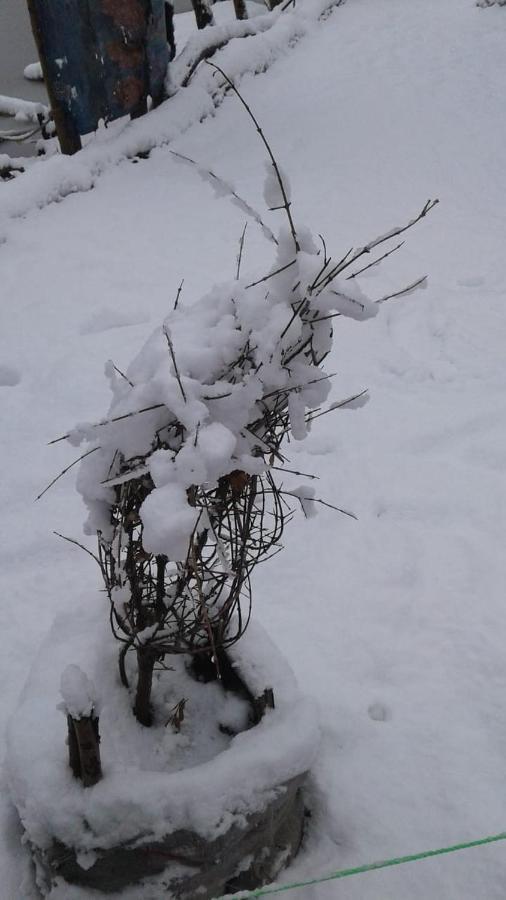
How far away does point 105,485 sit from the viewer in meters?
1.81

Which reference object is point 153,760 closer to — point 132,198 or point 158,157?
point 132,198

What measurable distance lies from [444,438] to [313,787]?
7.55ft

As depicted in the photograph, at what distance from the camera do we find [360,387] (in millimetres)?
4773

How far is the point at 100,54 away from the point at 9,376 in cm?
319

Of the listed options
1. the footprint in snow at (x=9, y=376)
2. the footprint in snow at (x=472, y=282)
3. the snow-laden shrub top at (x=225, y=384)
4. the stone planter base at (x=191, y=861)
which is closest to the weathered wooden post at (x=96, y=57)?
the footprint in snow at (x=9, y=376)

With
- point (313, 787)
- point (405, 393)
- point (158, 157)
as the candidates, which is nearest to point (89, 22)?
point (158, 157)

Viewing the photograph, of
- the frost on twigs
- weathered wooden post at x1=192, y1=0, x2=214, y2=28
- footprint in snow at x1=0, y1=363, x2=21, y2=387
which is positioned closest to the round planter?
the frost on twigs

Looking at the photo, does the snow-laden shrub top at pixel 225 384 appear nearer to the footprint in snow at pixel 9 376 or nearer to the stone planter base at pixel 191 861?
the stone planter base at pixel 191 861

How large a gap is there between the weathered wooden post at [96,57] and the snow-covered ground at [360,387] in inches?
10.8

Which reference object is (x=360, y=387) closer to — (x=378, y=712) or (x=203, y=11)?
(x=378, y=712)

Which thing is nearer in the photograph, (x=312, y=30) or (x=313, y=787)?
(x=313, y=787)

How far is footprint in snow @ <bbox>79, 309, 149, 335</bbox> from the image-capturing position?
17.2ft

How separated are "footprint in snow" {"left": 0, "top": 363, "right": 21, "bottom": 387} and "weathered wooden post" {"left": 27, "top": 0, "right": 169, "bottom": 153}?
281cm

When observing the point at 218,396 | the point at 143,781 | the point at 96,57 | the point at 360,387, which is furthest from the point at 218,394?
the point at 96,57
